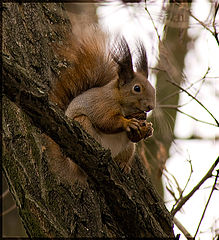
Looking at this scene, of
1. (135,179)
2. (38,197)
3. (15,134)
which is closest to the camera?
(38,197)

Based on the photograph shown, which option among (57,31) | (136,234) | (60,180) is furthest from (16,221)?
(136,234)

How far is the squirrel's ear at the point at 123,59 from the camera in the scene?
87.6 inches

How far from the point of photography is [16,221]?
3.32 metres

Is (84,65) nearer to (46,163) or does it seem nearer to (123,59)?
(123,59)

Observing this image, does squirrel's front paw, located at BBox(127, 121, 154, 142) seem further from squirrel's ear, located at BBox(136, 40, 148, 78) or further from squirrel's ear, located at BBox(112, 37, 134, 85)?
squirrel's ear, located at BBox(136, 40, 148, 78)

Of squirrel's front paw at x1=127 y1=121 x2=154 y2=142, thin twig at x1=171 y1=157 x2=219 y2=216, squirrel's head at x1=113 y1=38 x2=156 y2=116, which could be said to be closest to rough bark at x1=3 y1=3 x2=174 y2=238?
thin twig at x1=171 y1=157 x2=219 y2=216

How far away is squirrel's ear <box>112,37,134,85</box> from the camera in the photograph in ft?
7.30

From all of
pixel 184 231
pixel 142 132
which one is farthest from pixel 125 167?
pixel 184 231

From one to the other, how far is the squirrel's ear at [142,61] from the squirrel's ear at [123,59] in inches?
5.5

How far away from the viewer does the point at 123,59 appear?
2.26 metres

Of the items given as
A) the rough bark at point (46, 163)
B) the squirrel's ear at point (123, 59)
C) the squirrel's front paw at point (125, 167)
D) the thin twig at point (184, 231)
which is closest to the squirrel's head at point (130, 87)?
the squirrel's ear at point (123, 59)

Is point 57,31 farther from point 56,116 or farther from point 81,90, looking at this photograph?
point 56,116

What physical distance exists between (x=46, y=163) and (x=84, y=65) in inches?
20.8

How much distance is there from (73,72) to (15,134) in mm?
470
